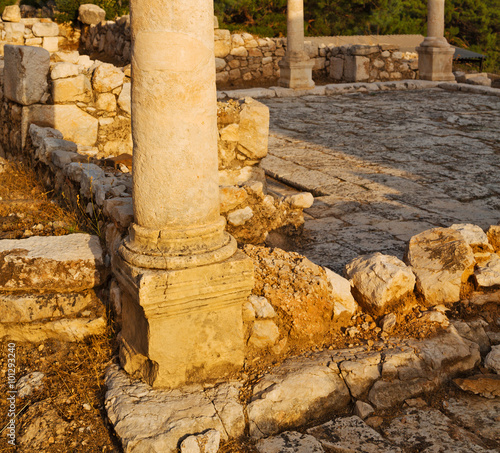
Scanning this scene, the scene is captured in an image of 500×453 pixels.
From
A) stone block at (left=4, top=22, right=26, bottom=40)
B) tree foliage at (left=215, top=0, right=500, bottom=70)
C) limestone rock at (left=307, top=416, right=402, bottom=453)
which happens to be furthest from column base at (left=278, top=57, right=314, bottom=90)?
limestone rock at (left=307, top=416, right=402, bottom=453)

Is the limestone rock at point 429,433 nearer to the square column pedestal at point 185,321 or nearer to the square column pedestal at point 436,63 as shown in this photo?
the square column pedestal at point 185,321

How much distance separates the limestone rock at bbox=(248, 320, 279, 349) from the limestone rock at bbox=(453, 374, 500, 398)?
36.7 inches

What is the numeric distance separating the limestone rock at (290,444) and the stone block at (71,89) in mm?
4529

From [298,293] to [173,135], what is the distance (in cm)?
109

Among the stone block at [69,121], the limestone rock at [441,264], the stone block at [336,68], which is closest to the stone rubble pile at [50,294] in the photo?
the limestone rock at [441,264]

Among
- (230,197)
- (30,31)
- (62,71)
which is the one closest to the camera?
(230,197)

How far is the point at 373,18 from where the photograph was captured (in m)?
22.4

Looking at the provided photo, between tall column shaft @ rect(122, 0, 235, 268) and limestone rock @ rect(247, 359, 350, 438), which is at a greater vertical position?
tall column shaft @ rect(122, 0, 235, 268)

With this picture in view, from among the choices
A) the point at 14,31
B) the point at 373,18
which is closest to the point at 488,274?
the point at 14,31

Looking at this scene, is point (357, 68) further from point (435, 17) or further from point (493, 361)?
point (493, 361)

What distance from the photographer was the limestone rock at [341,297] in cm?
349

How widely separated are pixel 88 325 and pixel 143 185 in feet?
3.42

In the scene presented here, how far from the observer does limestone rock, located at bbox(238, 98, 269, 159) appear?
5367 mm

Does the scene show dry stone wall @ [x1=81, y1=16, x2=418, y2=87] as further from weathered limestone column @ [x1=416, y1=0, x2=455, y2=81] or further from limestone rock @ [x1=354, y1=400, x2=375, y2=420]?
limestone rock @ [x1=354, y1=400, x2=375, y2=420]
